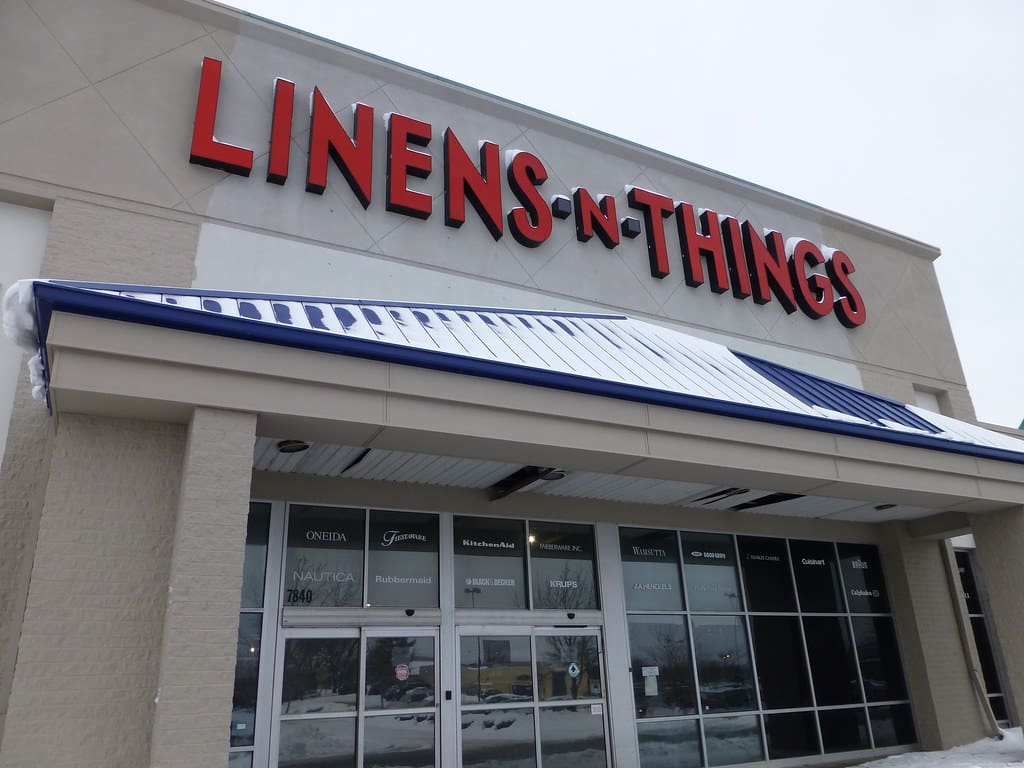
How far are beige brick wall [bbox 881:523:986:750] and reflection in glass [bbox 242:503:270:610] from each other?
11.3m

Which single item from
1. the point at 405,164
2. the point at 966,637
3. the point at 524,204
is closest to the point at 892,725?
the point at 966,637

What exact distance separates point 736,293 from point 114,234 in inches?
436

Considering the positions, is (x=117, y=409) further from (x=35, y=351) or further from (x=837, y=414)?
(x=837, y=414)

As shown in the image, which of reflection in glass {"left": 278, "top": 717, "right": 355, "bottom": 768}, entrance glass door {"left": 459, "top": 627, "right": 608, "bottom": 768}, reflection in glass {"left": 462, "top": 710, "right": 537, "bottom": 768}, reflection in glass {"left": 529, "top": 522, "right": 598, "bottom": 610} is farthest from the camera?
reflection in glass {"left": 529, "top": 522, "right": 598, "bottom": 610}

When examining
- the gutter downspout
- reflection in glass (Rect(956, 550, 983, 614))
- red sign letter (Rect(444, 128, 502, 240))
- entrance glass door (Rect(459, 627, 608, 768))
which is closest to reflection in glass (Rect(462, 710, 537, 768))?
entrance glass door (Rect(459, 627, 608, 768))

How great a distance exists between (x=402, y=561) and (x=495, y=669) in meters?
1.93

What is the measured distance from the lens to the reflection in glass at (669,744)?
1144cm

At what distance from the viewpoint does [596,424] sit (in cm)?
841

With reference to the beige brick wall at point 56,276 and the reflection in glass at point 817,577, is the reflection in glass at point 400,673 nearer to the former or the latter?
the beige brick wall at point 56,276

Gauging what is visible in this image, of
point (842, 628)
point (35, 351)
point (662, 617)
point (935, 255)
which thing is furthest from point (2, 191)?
point (935, 255)

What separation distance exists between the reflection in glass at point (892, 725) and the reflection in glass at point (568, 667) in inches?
234

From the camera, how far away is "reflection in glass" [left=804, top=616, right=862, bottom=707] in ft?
44.4

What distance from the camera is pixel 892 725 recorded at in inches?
555

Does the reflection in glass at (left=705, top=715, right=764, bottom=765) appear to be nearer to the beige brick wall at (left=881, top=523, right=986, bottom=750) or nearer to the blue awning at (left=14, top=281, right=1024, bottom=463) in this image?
the beige brick wall at (left=881, top=523, right=986, bottom=750)
